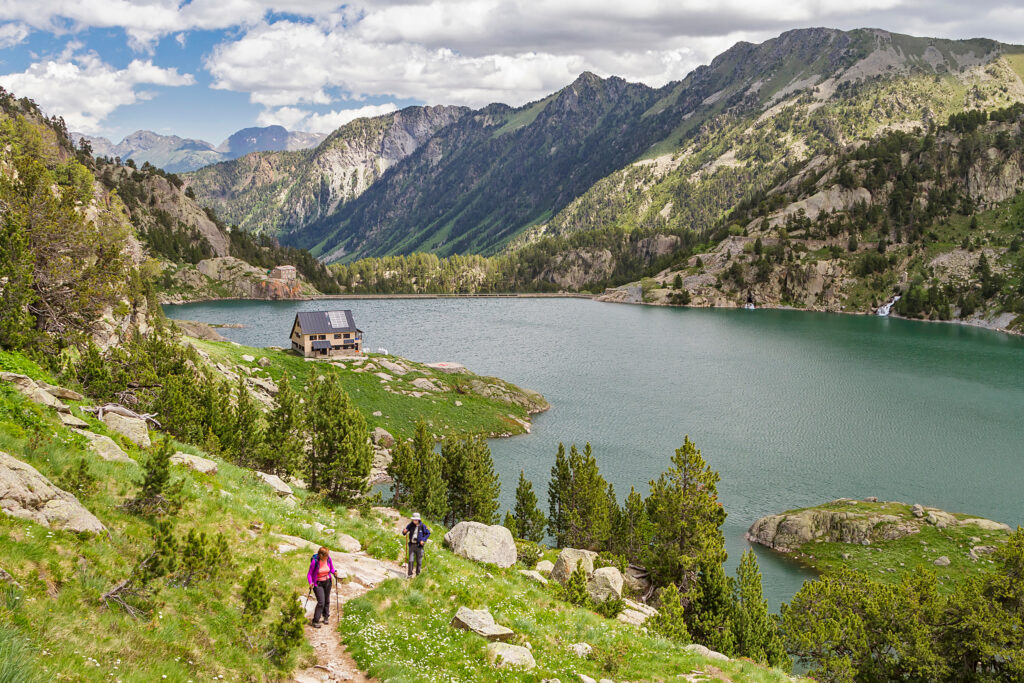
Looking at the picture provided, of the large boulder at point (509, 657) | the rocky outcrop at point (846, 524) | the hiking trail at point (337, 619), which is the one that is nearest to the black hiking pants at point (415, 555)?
the hiking trail at point (337, 619)

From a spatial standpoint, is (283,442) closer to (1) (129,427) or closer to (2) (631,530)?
(1) (129,427)

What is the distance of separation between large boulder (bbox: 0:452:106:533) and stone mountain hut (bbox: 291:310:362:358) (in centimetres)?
7709

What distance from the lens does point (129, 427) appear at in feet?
91.6

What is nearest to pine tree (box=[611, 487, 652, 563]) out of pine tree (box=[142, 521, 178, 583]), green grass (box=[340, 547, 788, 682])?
green grass (box=[340, 547, 788, 682])

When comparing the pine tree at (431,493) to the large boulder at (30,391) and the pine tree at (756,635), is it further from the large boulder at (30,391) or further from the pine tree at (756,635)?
the large boulder at (30,391)

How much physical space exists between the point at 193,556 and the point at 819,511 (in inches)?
2149

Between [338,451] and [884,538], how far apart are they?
46.5 m

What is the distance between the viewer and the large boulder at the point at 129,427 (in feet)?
88.6

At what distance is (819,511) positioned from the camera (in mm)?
55062

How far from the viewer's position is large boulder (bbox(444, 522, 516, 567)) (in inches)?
1171

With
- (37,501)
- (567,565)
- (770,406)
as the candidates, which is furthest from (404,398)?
(37,501)

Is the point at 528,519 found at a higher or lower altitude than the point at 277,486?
lower

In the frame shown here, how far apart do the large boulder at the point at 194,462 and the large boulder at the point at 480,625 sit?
46.1ft

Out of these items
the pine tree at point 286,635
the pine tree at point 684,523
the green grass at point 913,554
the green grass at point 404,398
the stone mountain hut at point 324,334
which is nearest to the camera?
the pine tree at point 286,635
